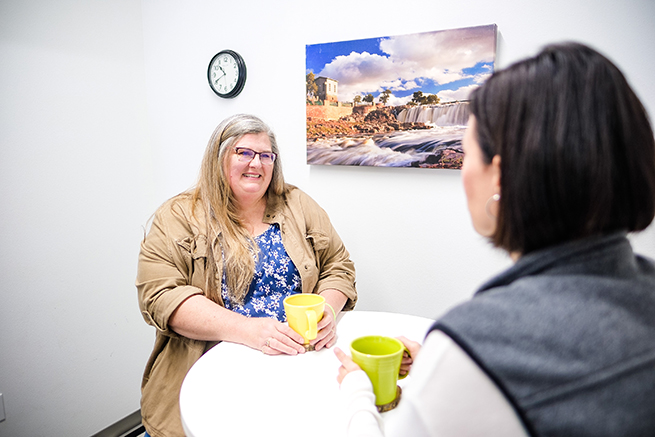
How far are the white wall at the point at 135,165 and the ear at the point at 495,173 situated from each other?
3.80 ft

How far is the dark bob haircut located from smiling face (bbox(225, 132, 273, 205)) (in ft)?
3.44

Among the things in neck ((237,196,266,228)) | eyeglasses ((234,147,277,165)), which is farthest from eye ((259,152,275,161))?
neck ((237,196,266,228))

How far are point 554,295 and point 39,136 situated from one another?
227 cm

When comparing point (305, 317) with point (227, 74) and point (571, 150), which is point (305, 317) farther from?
point (227, 74)

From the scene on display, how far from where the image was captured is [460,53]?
163cm

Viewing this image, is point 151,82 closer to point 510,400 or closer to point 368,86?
point 368,86

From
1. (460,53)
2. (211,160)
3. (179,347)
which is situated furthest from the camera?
(460,53)

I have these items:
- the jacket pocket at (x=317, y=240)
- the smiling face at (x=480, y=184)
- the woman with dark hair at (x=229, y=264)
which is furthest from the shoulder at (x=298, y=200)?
the smiling face at (x=480, y=184)

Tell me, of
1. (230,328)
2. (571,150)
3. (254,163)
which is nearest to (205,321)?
(230,328)

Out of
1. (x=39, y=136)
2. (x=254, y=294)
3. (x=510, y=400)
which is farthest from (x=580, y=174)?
(x=39, y=136)

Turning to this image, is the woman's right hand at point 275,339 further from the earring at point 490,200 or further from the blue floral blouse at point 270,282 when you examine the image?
the earring at point 490,200

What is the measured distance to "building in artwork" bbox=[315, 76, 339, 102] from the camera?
191 cm

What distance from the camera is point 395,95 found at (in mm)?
1777

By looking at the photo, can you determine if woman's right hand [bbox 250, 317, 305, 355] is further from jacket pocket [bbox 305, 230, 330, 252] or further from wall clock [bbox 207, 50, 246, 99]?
wall clock [bbox 207, 50, 246, 99]
